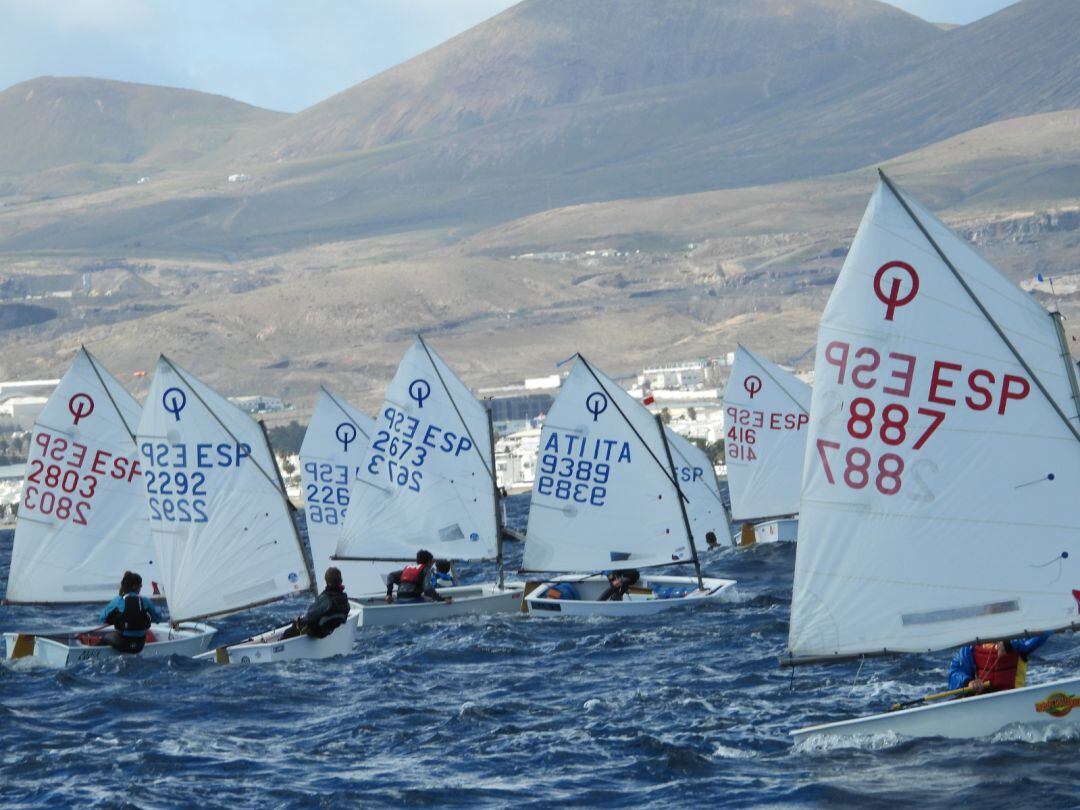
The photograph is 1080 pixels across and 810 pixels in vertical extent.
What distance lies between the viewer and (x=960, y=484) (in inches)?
848

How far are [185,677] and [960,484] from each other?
574 inches

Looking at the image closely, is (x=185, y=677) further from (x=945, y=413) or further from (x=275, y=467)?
(x=945, y=413)

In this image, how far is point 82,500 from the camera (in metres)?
38.6

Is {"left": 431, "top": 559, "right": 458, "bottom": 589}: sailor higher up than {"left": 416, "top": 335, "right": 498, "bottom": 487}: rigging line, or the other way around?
{"left": 416, "top": 335, "right": 498, "bottom": 487}: rigging line

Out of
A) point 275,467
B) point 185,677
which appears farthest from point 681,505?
point 185,677

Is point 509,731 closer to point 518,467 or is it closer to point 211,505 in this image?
point 211,505

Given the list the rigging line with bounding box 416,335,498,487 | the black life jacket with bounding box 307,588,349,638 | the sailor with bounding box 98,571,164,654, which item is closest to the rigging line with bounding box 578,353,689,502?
the rigging line with bounding box 416,335,498,487

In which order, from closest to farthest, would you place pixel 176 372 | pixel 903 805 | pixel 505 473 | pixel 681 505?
pixel 903 805 → pixel 176 372 → pixel 681 505 → pixel 505 473

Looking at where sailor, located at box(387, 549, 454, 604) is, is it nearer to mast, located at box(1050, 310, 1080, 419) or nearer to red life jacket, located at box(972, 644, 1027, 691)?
red life jacket, located at box(972, 644, 1027, 691)

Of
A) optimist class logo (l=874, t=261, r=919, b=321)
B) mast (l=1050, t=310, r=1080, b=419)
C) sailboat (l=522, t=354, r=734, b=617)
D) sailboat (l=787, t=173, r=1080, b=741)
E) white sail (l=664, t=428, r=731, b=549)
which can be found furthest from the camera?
white sail (l=664, t=428, r=731, b=549)

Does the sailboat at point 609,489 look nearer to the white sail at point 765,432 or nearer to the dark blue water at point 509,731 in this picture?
the dark blue water at point 509,731

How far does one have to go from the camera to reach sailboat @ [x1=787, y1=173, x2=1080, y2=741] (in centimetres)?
2105

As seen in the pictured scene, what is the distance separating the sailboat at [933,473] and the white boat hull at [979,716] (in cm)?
2

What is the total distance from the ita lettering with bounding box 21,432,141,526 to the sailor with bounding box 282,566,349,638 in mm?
7871
